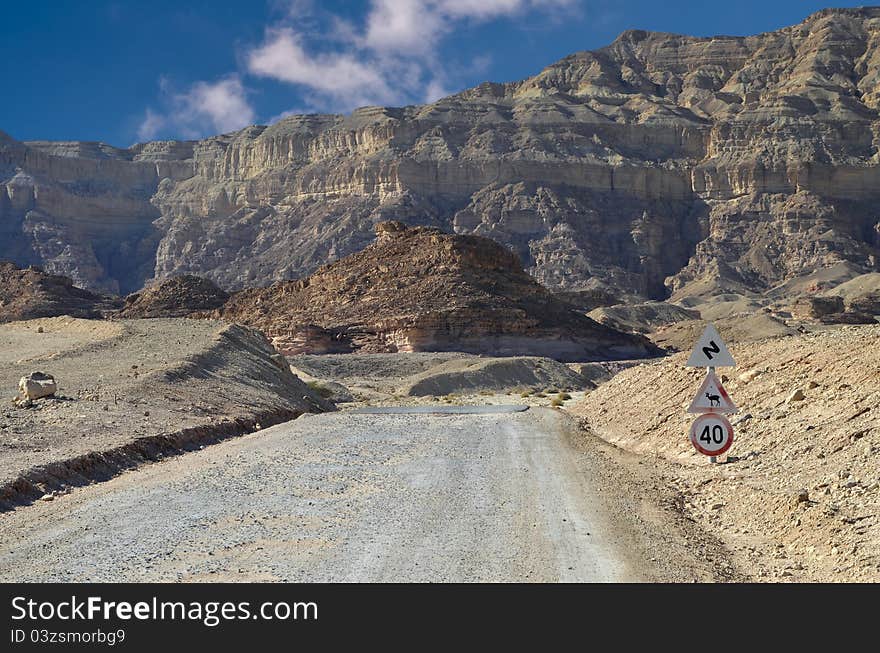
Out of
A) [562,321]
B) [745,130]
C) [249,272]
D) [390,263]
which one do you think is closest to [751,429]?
[562,321]

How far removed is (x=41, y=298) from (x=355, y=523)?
319 ft

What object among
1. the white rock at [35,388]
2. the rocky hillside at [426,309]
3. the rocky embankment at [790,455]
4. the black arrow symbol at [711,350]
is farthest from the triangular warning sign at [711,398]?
the rocky hillside at [426,309]

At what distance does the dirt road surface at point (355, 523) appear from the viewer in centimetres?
1005

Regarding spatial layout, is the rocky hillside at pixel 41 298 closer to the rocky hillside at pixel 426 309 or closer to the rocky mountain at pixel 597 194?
the rocky hillside at pixel 426 309

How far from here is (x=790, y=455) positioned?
1525cm

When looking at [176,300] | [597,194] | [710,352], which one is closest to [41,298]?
[176,300]

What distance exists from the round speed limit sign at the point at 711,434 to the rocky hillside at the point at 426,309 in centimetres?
6158

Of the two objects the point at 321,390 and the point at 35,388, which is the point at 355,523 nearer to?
the point at 35,388

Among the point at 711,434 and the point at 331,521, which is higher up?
the point at 711,434

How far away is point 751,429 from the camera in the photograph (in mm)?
17828

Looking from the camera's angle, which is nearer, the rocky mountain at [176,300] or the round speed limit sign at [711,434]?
the round speed limit sign at [711,434]

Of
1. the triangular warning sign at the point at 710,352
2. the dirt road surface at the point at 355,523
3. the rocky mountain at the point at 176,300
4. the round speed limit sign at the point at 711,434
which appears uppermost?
the rocky mountain at the point at 176,300

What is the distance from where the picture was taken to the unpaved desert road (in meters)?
10.0
